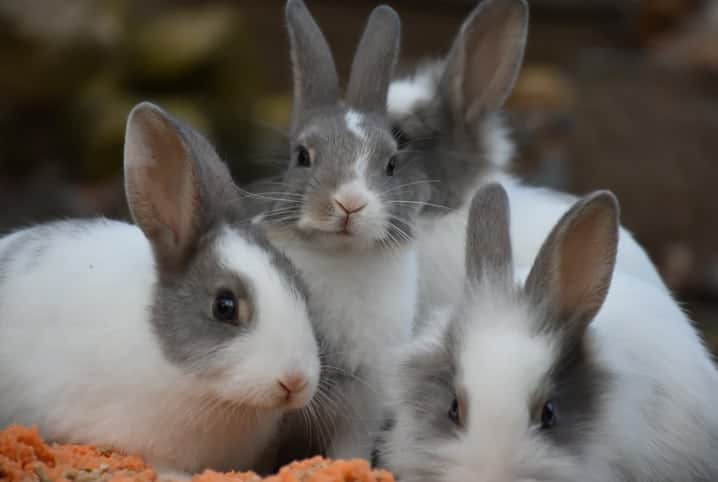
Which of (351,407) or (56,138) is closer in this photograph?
(351,407)

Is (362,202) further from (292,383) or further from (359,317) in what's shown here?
(292,383)

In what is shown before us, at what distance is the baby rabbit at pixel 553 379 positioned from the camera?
2.07m

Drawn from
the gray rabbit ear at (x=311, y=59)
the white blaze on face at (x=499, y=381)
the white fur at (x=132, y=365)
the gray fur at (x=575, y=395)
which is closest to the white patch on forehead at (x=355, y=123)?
the gray rabbit ear at (x=311, y=59)

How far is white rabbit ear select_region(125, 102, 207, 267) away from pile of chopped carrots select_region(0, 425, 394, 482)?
1.48ft

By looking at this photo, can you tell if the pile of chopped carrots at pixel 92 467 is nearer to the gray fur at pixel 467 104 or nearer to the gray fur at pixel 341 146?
the gray fur at pixel 341 146

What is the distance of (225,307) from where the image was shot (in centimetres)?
237

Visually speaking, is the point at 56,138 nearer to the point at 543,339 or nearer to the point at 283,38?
the point at 283,38

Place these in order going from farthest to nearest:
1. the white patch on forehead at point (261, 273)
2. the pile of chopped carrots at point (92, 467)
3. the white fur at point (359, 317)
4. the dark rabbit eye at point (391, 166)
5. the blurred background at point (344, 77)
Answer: the blurred background at point (344, 77), the dark rabbit eye at point (391, 166), the white fur at point (359, 317), the white patch on forehead at point (261, 273), the pile of chopped carrots at point (92, 467)

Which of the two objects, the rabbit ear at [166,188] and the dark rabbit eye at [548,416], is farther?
the rabbit ear at [166,188]

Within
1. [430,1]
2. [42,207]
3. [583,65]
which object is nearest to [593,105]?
[583,65]

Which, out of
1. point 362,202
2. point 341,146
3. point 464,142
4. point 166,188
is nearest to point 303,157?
point 341,146

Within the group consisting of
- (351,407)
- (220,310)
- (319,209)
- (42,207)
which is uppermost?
(319,209)

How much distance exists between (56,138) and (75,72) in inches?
20.3

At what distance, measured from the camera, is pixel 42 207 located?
6254 millimetres
